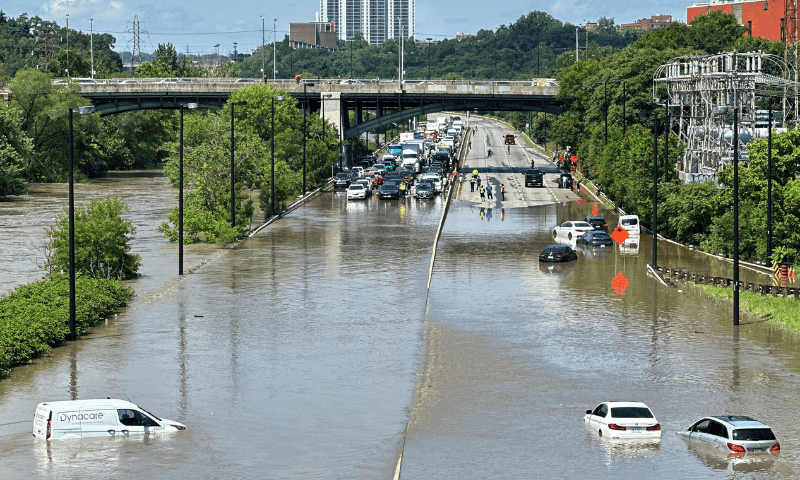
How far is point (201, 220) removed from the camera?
63.5 meters

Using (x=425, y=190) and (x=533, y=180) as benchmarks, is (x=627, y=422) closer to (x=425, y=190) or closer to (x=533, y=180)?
(x=425, y=190)

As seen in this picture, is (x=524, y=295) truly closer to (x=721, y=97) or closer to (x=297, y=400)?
(x=297, y=400)

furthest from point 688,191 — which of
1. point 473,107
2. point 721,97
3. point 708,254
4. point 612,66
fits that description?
point 473,107

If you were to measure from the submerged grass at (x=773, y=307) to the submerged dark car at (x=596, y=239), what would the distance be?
51.9 feet

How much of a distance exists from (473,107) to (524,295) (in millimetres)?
75194

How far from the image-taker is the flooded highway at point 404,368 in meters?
24.6

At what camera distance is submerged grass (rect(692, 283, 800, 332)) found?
4141 cm

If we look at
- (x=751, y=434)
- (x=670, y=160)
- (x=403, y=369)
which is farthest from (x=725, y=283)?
(x=670, y=160)

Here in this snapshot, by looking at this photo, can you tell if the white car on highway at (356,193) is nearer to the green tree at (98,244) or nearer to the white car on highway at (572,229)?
the white car on highway at (572,229)

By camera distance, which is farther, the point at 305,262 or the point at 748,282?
the point at 305,262

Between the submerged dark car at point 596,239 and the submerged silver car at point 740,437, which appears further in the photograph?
the submerged dark car at point 596,239

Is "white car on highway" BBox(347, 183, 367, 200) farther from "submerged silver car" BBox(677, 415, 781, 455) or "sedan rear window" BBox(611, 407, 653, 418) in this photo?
"submerged silver car" BBox(677, 415, 781, 455)

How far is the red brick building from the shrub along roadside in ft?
399

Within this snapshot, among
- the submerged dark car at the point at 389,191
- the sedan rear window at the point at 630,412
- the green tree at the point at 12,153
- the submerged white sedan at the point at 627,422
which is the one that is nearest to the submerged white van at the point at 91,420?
the submerged white sedan at the point at 627,422
